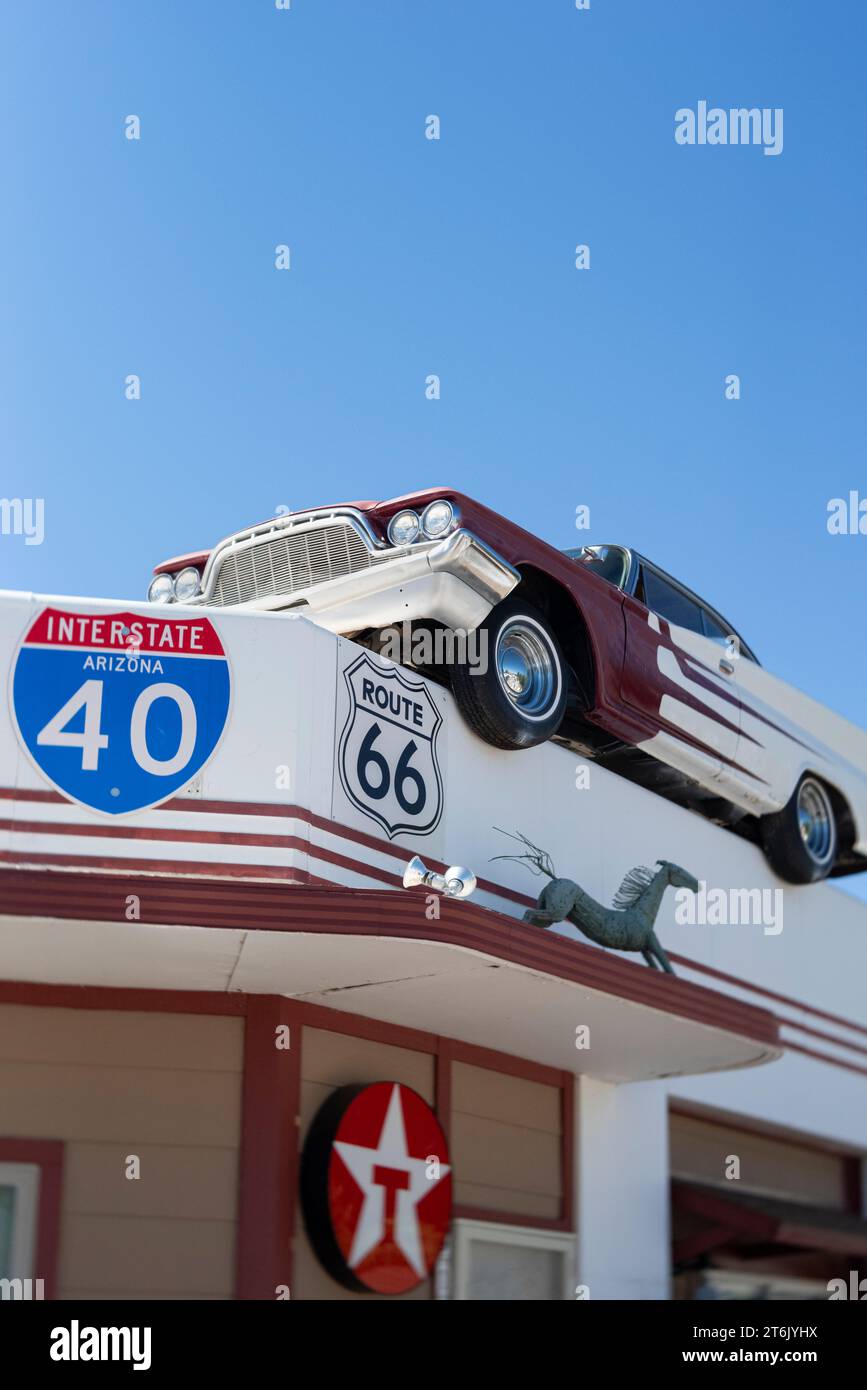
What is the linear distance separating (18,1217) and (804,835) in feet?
24.5

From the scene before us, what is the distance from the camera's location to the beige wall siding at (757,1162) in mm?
11422

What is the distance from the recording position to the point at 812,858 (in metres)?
12.9

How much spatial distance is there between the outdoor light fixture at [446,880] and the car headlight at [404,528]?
7.12 feet

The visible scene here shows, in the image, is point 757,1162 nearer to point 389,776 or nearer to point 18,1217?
point 389,776

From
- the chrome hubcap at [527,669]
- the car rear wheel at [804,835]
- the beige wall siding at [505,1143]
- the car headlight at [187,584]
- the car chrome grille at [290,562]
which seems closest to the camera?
the beige wall siding at [505,1143]

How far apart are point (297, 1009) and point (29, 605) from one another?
2.44 m

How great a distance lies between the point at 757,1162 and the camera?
491 inches

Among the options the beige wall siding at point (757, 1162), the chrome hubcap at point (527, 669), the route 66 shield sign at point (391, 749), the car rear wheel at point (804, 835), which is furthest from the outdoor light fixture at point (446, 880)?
the car rear wheel at point (804, 835)

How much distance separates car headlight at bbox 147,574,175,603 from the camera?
10.2 m
